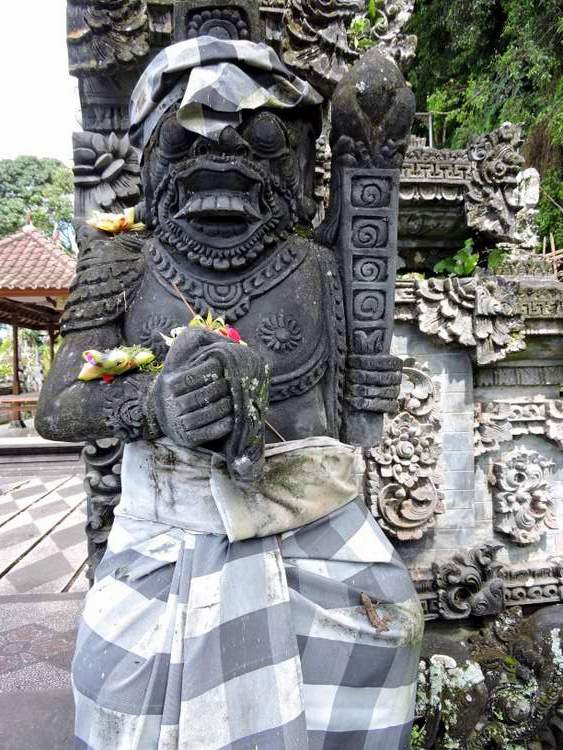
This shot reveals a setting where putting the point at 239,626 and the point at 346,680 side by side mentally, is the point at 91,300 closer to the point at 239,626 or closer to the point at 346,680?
the point at 239,626

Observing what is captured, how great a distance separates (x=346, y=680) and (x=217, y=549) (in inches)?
19.4

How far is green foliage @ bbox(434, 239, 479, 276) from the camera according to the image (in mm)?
3088

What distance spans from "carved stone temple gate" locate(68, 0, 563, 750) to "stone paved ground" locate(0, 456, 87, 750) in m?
0.70

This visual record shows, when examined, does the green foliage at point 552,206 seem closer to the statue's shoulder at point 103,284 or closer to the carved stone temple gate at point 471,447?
the carved stone temple gate at point 471,447

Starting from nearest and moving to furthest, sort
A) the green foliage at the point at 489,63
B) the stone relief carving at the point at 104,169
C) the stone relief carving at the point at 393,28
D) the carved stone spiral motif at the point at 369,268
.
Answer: the carved stone spiral motif at the point at 369,268 → the stone relief carving at the point at 104,169 → the stone relief carving at the point at 393,28 → the green foliage at the point at 489,63

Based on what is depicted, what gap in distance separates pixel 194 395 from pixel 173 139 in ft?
2.51

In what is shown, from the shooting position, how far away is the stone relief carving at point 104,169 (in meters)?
2.09

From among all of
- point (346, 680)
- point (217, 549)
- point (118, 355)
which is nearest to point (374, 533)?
point (346, 680)

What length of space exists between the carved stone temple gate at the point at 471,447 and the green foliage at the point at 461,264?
174 millimetres

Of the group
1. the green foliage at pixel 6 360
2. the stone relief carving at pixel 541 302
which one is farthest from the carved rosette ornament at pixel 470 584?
the green foliage at pixel 6 360

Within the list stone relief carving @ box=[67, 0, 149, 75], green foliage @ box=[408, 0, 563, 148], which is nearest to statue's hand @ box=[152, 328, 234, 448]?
stone relief carving @ box=[67, 0, 149, 75]

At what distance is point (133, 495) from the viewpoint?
4.86 ft

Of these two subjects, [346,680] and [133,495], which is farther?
[133,495]

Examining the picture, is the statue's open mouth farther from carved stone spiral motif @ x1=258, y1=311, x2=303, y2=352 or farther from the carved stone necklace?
carved stone spiral motif @ x1=258, y1=311, x2=303, y2=352
